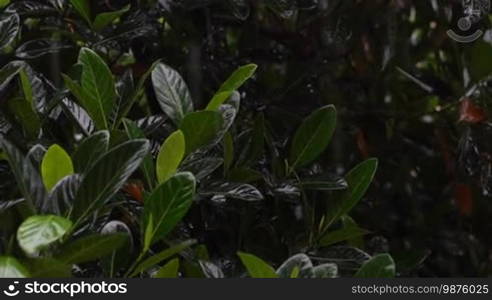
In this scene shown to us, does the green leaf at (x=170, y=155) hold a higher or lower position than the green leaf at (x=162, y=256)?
higher

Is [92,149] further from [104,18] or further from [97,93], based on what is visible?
[104,18]

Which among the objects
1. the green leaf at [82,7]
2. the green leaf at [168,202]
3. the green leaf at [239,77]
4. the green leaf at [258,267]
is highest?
the green leaf at [82,7]

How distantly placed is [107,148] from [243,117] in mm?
429

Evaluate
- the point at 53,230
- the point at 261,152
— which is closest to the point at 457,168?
the point at 261,152

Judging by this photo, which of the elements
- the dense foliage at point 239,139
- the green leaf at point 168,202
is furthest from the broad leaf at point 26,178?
the green leaf at point 168,202

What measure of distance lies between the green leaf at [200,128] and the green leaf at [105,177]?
0.38 ft

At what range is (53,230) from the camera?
750 mm

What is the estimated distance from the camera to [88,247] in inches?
32.0

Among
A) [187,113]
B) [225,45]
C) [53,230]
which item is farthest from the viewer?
[225,45]

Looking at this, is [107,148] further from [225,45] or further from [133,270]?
[225,45]

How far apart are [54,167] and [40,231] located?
115 mm

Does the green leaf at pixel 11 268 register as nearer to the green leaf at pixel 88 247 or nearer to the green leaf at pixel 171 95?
the green leaf at pixel 88 247

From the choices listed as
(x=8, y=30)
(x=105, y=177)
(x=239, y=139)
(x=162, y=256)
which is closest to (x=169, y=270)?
(x=162, y=256)

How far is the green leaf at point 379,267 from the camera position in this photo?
3.01ft
